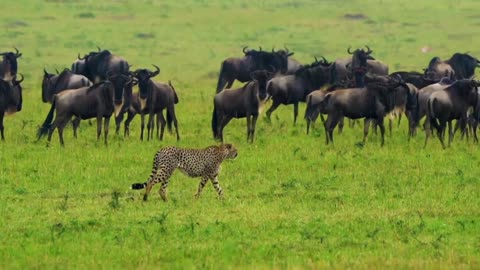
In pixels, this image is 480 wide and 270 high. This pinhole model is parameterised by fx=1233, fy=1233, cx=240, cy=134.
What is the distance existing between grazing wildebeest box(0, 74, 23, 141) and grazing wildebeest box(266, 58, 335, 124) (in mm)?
6294

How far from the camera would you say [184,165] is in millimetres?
16844

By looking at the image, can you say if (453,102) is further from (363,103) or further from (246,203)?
(246,203)

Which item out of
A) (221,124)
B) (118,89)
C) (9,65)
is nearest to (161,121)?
(221,124)

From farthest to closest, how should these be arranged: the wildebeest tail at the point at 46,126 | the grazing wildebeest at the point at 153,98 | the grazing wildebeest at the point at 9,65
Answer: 1. the grazing wildebeest at the point at 9,65
2. the grazing wildebeest at the point at 153,98
3. the wildebeest tail at the point at 46,126

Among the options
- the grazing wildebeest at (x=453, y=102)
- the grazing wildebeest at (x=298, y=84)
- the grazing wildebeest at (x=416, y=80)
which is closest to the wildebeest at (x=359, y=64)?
the grazing wildebeest at (x=298, y=84)

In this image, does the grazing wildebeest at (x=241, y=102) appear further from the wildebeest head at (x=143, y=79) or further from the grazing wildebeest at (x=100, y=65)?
the grazing wildebeest at (x=100, y=65)

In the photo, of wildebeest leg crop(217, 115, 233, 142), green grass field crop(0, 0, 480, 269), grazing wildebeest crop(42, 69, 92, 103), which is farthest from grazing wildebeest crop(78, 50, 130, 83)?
wildebeest leg crop(217, 115, 233, 142)

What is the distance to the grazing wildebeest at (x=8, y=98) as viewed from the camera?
2536 centimetres

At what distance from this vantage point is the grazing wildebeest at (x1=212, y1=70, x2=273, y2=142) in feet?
83.9

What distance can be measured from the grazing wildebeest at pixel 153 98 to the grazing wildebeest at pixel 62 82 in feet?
10.7

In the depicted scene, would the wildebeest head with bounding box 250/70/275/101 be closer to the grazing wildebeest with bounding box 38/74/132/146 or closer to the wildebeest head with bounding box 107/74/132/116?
the wildebeest head with bounding box 107/74/132/116

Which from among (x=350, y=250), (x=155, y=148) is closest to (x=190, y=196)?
(x=350, y=250)

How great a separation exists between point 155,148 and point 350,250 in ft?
35.3


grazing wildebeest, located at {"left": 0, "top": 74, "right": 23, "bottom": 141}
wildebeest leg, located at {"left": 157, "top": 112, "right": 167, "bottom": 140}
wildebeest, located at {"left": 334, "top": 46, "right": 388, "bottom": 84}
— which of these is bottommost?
wildebeest, located at {"left": 334, "top": 46, "right": 388, "bottom": 84}
